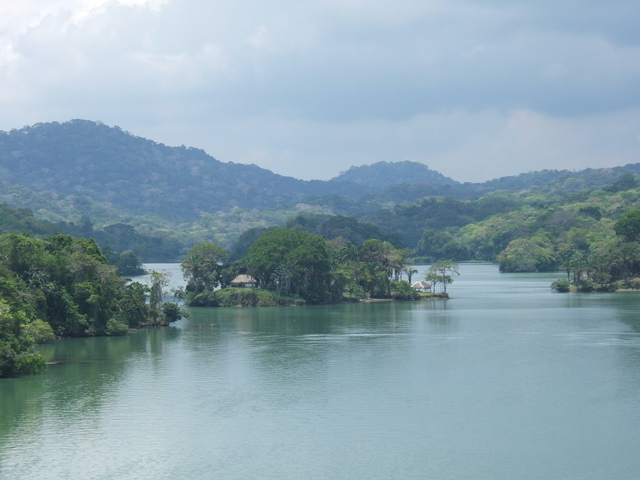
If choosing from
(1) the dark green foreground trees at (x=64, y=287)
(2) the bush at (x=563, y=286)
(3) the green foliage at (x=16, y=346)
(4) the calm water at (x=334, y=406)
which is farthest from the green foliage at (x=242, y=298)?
(3) the green foliage at (x=16, y=346)

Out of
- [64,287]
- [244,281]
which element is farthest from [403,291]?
[64,287]

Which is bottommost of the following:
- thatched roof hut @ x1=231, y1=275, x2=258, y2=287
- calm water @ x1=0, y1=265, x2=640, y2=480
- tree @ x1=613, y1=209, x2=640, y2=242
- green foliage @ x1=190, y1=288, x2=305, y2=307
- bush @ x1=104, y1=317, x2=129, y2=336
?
calm water @ x1=0, y1=265, x2=640, y2=480

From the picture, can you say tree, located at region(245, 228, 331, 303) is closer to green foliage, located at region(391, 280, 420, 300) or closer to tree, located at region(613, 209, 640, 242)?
green foliage, located at region(391, 280, 420, 300)

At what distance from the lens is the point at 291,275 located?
8919 centimetres

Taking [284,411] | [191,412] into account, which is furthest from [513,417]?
[191,412]

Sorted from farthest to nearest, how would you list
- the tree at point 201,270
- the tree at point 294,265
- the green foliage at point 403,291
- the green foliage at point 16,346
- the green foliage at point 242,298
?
1. the green foliage at point 403,291
2. the tree at point 201,270
3. the tree at point 294,265
4. the green foliage at point 242,298
5. the green foliage at point 16,346

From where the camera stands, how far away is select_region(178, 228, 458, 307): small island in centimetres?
8906

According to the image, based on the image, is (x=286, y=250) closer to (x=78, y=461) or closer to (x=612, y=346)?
(x=612, y=346)

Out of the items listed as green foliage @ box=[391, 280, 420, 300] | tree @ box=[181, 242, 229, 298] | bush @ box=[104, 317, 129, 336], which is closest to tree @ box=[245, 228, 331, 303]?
tree @ box=[181, 242, 229, 298]

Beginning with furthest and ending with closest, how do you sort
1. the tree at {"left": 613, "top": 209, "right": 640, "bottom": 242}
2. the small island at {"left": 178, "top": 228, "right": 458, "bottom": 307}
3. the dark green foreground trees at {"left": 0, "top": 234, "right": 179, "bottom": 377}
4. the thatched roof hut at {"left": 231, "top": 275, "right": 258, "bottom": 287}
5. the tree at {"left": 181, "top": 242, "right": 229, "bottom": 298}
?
the tree at {"left": 613, "top": 209, "right": 640, "bottom": 242} → the thatched roof hut at {"left": 231, "top": 275, "right": 258, "bottom": 287} → the tree at {"left": 181, "top": 242, "right": 229, "bottom": 298} → the small island at {"left": 178, "top": 228, "right": 458, "bottom": 307} → the dark green foreground trees at {"left": 0, "top": 234, "right": 179, "bottom": 377}

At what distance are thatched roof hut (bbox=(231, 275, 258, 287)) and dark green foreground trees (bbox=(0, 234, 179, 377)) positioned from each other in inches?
1085

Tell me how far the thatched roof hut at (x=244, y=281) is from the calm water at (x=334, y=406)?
27550mm

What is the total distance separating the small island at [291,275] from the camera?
89062 mm

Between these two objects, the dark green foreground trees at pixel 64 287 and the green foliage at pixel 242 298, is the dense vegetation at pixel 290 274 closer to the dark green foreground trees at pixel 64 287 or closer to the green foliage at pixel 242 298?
the green foliage at pixel 242 298
